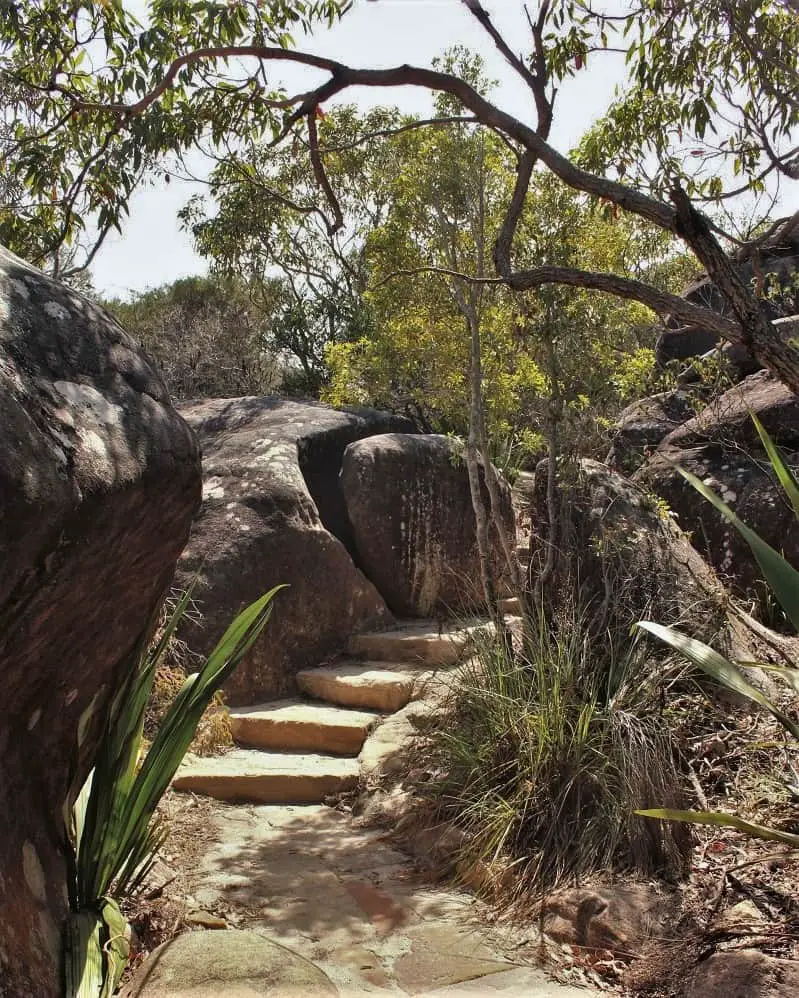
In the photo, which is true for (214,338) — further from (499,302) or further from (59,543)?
(59,543)

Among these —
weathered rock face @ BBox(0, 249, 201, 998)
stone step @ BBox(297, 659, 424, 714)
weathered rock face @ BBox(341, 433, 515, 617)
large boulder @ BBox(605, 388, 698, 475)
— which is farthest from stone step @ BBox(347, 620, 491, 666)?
weathered rock face @ BBox(0, 249, 201, 998)

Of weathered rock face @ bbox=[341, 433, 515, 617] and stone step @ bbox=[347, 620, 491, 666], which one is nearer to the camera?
stone step @ bbox=[347, 620, 491, 666]

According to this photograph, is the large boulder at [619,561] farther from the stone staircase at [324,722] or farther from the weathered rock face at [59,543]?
the weathered rock face at [59,543]

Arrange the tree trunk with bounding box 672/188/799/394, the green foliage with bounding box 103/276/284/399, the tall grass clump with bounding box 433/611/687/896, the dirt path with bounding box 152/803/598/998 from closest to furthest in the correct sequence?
the dirt path with bounding box 152/803/598/998 < the tree trunk with bounding box 672/188/799/394 < the tall grass clump with bounding box 433/611/687/896 < the green foliage with bounding box 103/276/284/399

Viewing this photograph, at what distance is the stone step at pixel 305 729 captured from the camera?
20.8 ft

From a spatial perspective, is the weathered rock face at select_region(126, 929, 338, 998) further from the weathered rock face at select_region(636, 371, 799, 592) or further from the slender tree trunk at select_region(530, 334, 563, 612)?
the weathered rock face at select_region(636, 371, 799, 592)

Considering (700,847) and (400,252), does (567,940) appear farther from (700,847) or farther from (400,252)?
(400,252)

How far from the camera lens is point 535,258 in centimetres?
598

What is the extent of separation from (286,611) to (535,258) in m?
3.20

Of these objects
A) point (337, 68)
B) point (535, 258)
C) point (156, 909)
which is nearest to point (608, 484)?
point (535, 258)

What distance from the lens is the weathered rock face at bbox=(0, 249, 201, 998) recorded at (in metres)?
2.11

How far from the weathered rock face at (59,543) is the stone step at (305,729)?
3.60m

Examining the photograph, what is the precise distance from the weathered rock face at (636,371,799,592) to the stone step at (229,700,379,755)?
2.75 meters

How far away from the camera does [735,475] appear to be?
7.87 metres
